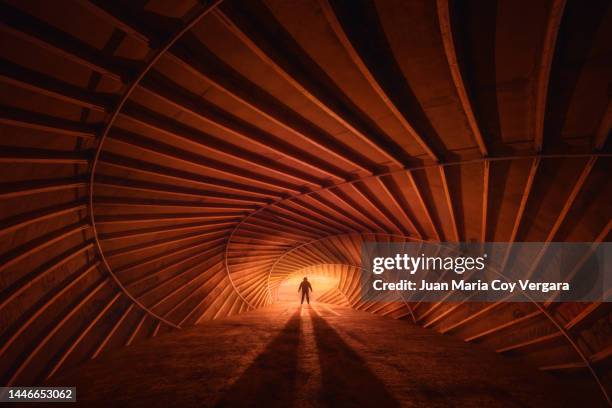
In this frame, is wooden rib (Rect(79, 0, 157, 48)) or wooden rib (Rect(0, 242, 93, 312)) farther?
wooden rib (Rect(0, 242, 93, 312))

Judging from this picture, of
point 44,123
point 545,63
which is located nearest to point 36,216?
point 44,123

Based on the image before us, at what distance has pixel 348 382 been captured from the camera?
3.06 m

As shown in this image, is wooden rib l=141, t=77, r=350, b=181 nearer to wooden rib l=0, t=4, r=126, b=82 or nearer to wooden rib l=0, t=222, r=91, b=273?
wooden rib l=0, t=4, r=126, b=82

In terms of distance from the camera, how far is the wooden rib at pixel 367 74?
3157 mm

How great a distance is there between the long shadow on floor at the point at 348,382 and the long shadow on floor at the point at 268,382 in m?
0.36

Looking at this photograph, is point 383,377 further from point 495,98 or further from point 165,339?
point 495,98

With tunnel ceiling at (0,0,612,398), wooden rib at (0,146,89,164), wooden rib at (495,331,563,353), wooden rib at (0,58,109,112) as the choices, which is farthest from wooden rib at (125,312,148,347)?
wooden rib at (495,331,563,353)

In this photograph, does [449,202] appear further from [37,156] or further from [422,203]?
[37,156]

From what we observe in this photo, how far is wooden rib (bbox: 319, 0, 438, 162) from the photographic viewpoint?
124 inches

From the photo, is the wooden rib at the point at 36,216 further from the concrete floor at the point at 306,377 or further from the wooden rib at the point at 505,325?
the wooden rib at the point at 505,325

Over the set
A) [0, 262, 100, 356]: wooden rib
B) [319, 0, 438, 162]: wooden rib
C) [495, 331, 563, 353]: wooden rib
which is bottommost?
[0, 262, 100, 356]: wooden rib

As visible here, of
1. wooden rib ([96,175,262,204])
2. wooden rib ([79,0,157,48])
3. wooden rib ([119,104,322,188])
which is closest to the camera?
wooden rib ([79,0,157,48])

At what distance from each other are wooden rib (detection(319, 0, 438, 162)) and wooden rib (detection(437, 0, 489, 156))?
2.70 feet

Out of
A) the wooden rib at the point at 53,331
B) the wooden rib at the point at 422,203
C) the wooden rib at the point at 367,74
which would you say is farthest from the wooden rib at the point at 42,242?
the wooden rib at the point at 422,203
